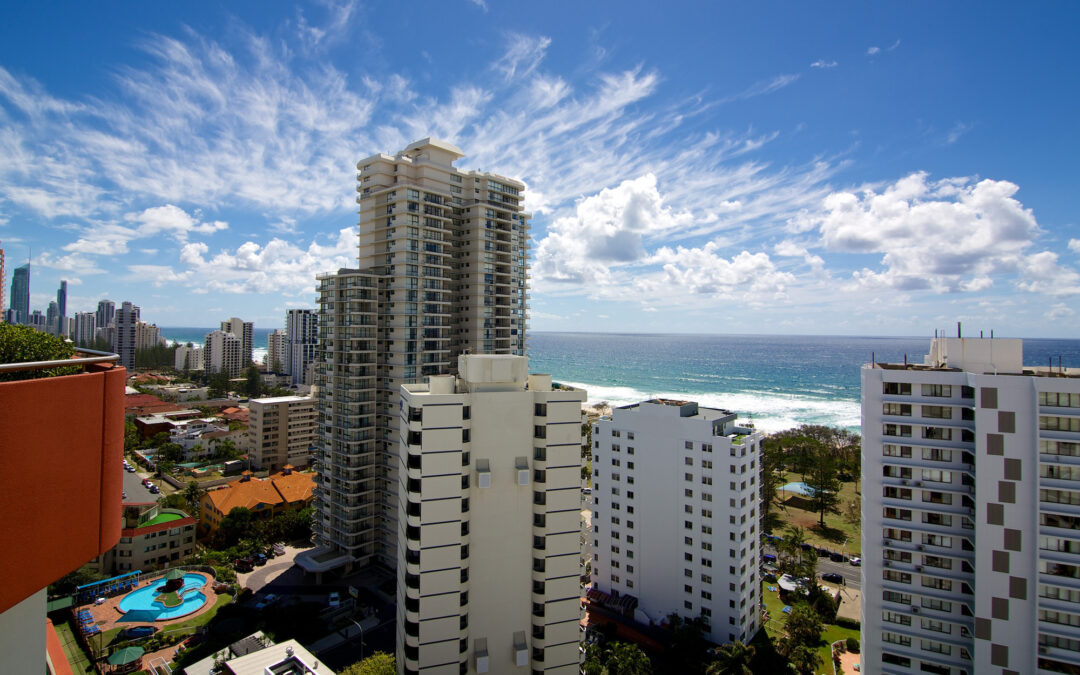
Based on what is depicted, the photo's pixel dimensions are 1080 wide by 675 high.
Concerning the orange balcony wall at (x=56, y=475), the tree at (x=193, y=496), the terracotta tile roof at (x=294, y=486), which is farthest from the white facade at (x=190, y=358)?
the orange balcony wall at (x=56, y=475)

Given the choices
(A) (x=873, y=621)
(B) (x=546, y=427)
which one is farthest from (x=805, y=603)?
(B) (x=546, y=427)

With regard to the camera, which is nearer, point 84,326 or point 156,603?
point 156,603

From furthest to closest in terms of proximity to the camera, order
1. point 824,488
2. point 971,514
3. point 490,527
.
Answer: point 824,488 < point 971,514 < point 490,527

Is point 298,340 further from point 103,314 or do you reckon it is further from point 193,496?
point 193,496

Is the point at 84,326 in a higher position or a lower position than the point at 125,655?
higher

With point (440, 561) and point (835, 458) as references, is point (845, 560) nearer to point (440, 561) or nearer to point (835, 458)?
point (835, 458)

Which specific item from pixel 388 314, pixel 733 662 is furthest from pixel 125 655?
pixel 733 662

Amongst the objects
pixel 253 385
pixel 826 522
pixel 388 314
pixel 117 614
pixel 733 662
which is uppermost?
pixel 388 314
